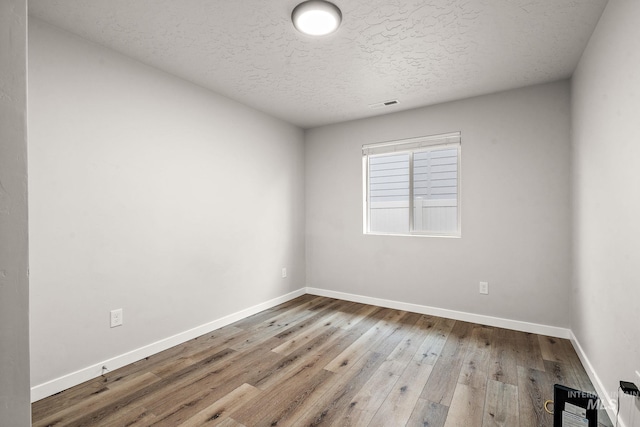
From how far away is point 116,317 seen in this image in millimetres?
2352

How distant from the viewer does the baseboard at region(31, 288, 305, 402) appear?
6.53ft

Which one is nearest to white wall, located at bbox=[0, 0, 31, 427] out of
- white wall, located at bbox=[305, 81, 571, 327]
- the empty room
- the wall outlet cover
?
the empty room

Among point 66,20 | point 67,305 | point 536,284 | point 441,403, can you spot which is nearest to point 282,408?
point 441,403

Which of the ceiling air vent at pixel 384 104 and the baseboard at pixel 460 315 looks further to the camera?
the ceiling air vent at pixel 384 104

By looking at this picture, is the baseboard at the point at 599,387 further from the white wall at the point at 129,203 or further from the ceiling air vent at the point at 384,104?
the white wall at the point at 129,203

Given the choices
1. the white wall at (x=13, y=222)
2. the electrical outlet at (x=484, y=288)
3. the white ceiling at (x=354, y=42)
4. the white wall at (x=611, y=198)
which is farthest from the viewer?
the electrical outlet at (x=484, y=288)

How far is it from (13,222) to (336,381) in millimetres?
1987

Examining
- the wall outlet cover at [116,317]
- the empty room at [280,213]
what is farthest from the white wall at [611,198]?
the wall outlet cover at [116,317]

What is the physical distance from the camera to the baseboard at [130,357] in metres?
1.99

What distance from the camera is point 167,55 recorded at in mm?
2418

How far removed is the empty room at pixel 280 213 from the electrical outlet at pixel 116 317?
12mm

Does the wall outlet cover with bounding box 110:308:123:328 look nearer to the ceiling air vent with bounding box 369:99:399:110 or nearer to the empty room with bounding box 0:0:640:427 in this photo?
the empty room with bounding box 0:0:640:427

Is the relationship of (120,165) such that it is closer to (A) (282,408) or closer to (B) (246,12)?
(B) (246,12)

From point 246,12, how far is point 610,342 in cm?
291
